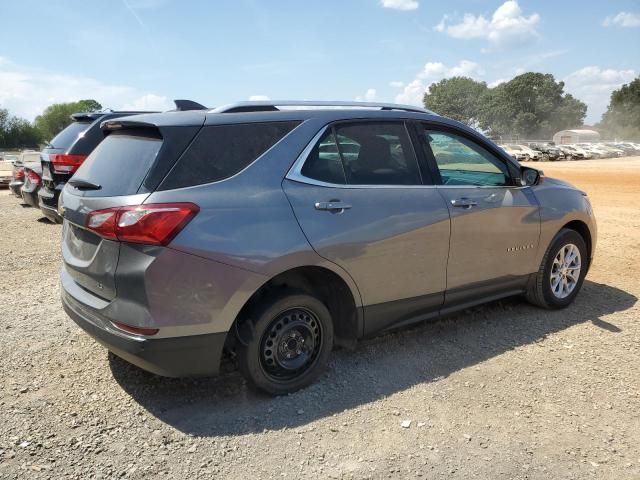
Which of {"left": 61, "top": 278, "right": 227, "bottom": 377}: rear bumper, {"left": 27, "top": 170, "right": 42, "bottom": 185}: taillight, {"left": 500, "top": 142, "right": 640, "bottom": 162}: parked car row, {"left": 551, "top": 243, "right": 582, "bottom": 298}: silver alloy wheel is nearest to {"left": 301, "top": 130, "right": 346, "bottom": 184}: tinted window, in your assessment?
{"left": 61, "top": 278, "right": 227, "bottom": 377}: rear bumper

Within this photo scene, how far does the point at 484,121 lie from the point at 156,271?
140 meters

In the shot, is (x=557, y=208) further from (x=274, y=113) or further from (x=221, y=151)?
(x=221, y=151)

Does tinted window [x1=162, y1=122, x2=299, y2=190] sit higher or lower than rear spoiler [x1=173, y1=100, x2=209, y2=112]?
lower

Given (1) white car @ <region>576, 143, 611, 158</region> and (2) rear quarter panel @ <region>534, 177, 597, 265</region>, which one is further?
(1) white car @ <region>576, 143, 611, 158</region>

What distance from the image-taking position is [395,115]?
157 inches

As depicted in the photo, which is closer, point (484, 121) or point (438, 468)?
point (438, 468)

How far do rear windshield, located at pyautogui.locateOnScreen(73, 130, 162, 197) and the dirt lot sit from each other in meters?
1.35

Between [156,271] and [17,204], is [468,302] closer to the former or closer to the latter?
[156,271]

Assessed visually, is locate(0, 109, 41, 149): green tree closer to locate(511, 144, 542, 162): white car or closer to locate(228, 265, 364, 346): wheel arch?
locate(511, 144, 542, 162): white car

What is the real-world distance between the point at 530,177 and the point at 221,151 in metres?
2.85

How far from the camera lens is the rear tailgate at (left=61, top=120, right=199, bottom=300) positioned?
9.81 feet

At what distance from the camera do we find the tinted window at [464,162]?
164 inches

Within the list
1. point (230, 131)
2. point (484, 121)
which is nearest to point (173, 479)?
point (230, 131)

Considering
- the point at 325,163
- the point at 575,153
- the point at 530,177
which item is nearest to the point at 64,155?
the point at 325,163
